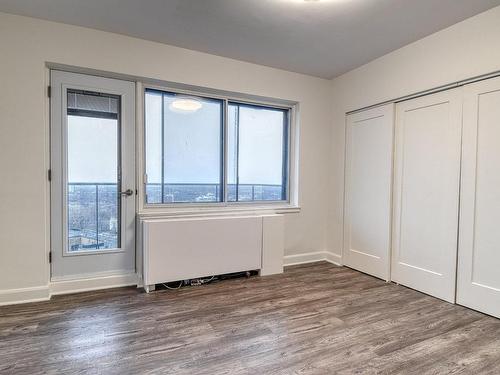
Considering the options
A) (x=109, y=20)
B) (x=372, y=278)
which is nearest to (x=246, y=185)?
(x=372, y=278)

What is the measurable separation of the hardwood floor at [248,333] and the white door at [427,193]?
0.27 meters

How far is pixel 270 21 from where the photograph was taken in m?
2.61

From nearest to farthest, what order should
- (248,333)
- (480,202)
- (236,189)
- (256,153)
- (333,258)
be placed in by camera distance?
(248,333) → (480,202) → (236,189) → (256,153) → (333,258)

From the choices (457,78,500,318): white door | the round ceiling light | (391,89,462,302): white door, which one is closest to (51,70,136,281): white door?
the round ceiling light

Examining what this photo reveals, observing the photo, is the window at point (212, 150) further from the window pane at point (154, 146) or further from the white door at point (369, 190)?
the white door at point (369, 190)

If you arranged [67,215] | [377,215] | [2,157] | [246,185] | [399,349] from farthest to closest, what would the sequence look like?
1. [246,185]
2. [377,215]
3. [67,215]
4. [2,157]
5. [399,349]

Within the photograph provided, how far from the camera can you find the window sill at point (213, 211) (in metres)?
3.15

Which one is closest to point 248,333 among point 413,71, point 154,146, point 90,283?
point 90,283

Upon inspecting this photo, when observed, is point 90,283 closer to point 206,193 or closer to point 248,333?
point 206,193

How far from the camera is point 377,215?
343 centimetres

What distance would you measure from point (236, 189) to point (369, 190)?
1607 millimetres

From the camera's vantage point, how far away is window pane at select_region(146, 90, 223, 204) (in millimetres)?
3287

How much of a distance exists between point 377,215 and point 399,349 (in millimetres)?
1711

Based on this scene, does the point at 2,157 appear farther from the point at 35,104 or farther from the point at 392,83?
the point at 392,83
